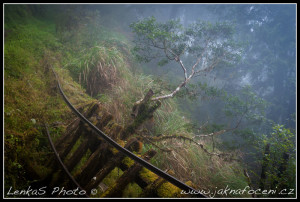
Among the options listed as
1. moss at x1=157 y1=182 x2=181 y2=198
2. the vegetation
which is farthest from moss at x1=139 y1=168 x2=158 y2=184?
moss at x1=157 y1=182 x2=181 y2=198

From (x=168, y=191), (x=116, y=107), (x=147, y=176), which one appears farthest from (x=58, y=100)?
(x=168, y=191)

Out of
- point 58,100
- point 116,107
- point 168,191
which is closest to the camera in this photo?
point 168,191

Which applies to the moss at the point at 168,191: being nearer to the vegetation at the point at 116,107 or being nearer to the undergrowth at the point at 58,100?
the vegetation at the point at 116,107

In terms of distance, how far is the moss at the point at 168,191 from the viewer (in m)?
1.33

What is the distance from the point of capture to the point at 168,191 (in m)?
1.34

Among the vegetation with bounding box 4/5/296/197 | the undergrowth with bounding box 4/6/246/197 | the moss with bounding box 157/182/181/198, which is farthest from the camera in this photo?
the vegetation with bounding box 4/5/296/197

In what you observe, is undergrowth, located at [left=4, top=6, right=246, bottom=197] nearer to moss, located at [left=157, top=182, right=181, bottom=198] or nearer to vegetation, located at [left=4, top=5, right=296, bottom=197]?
vegetation, located at [left=4, top=5, right=296, bottom=197]

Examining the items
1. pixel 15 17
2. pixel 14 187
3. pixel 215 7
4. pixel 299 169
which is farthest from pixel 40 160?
pixel 215 7

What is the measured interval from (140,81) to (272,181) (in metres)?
4.36

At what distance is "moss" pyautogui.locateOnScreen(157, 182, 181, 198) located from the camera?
52.2 inches

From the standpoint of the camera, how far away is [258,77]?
11.6 metres

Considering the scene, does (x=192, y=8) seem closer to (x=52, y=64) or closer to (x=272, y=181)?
(x=52, y=64)

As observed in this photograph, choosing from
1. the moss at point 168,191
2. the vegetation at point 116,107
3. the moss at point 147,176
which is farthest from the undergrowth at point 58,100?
the moss at point 168,191

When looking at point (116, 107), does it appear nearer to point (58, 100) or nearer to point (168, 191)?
point (58, 100)
